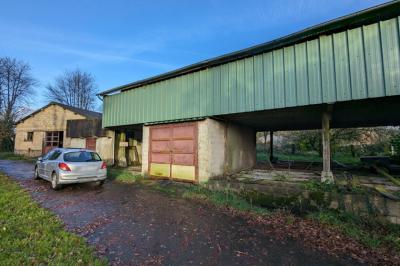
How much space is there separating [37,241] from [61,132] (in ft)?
69.1

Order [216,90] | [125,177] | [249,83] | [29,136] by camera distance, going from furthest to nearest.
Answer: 1. [29,136]
2. [125,177]
3. [216,90]
4. [249,83]

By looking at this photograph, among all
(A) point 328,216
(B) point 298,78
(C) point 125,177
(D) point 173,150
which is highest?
(B) point 298,78

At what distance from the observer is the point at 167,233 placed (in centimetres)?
502

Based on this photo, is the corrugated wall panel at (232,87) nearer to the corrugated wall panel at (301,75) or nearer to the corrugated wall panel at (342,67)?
the corrugated wall panel at (301,75)

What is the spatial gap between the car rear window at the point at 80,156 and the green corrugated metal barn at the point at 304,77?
131 inches

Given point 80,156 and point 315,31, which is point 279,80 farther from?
point 80,156

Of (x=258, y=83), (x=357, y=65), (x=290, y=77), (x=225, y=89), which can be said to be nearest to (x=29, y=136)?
(x=225, y=89)

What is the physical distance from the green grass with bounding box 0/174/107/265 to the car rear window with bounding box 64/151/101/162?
9.05 ft

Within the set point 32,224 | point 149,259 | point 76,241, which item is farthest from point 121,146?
point 149,259

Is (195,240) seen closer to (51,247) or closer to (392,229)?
(51,247)

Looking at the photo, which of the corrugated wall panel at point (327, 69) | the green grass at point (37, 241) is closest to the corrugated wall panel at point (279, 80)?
the corrugated wall panel at point (327, 69)

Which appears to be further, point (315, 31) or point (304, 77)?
point (304, 77)

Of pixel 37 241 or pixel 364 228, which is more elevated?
pixel 37 241

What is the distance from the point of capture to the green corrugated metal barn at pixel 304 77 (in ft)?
19.7
